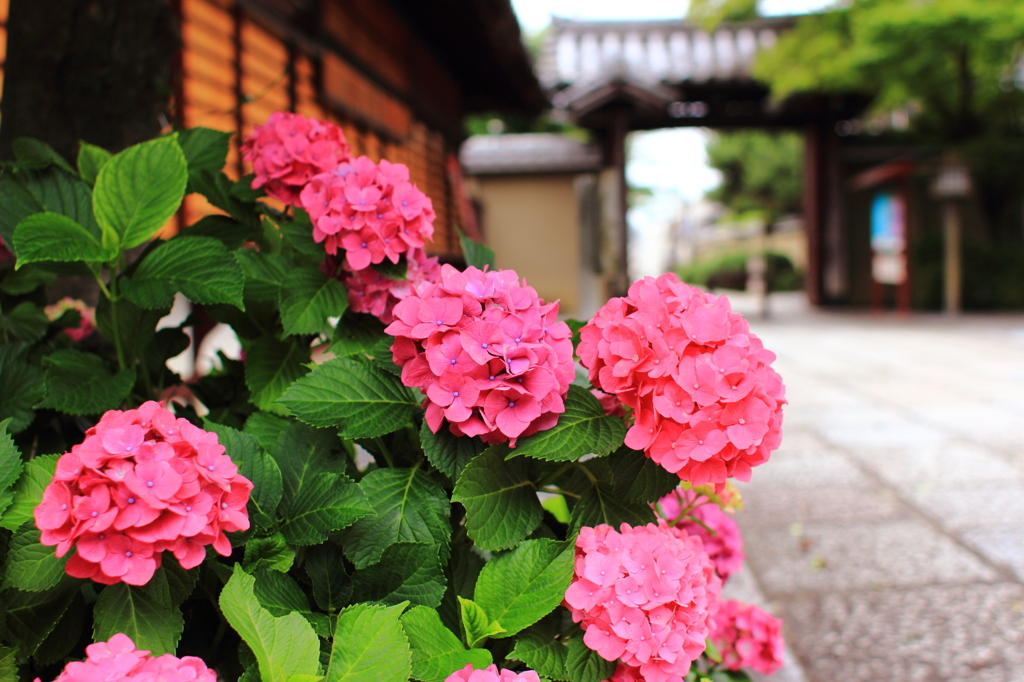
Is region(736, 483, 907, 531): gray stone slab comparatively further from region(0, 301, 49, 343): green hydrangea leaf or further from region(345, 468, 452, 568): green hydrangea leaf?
region(0, 301, 49, 343): green hydrangea leaf

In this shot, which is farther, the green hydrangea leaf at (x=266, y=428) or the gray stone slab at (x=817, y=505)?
the gray stone slab at (x=817, y=505)

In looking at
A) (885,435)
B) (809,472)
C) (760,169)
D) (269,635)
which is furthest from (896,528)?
(760,169)

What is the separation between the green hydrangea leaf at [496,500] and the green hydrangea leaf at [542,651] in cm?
10

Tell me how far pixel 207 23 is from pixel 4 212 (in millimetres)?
2595

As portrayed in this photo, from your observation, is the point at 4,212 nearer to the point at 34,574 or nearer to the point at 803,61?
the point at 34,574

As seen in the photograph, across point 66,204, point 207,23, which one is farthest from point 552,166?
point 66,204

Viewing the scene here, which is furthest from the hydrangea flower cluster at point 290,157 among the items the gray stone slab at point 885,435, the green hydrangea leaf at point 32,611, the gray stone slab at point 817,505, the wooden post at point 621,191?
the wooden post at point 621,191

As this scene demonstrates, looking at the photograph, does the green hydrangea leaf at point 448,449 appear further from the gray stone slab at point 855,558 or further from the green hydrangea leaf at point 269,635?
the gray stone slab at point 855,558

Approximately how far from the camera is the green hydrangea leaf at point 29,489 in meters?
0.73

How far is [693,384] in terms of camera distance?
74 cm

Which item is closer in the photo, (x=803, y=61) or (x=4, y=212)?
(x=4, y=212)

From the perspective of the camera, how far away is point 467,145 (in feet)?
33.8

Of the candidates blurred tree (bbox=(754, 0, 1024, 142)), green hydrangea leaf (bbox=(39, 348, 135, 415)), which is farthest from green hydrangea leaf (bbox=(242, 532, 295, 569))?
blurred tree (bbox=(754, 0, 1024, 142))

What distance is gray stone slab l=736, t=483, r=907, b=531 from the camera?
263 centimetres
